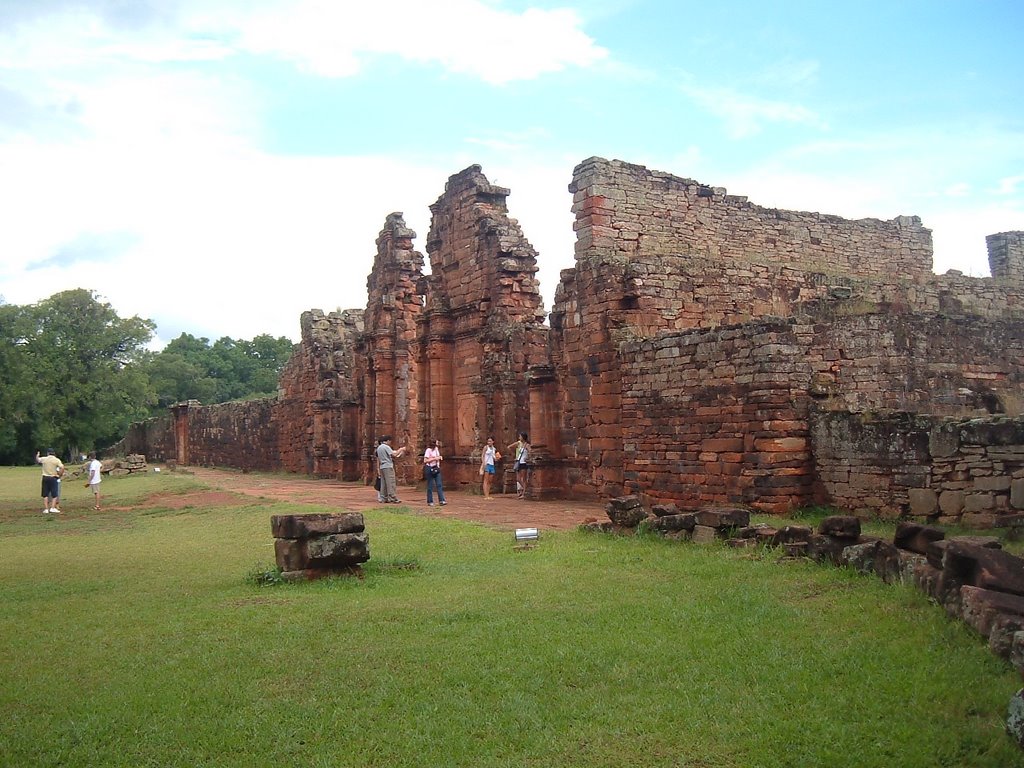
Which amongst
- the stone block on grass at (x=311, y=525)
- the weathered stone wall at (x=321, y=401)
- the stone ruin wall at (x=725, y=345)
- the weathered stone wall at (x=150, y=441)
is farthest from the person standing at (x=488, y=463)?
the weathered stone wall at (x=150, y=441)

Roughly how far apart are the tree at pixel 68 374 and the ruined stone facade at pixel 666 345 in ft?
96.2

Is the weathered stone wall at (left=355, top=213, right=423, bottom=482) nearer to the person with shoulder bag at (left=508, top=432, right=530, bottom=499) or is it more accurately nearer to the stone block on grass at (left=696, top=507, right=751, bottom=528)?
the person with shoulder bag at (left=508, top=432, right=530, bottom=499)

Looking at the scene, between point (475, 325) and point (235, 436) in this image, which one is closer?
point (475, 325)

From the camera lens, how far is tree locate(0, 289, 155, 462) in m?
54.4

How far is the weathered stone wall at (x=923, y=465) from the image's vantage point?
1039cm

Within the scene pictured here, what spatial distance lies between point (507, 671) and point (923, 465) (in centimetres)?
783

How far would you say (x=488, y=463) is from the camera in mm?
21125

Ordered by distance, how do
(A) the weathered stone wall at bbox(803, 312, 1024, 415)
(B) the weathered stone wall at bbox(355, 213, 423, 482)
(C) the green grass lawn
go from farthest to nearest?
(B) the weathered stone wall at bbox(355, 213, 423, 482) < (A) the weathered stone wall at bbox(803, 312, 1024, 415) < (C) the green grass lawn

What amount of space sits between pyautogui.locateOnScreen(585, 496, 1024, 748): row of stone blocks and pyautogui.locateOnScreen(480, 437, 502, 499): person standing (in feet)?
29.1

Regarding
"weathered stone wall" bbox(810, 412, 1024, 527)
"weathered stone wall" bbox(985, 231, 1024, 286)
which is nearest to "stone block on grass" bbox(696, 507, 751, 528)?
"weathered stone wall" bbox(810, 412, 1024, 527)

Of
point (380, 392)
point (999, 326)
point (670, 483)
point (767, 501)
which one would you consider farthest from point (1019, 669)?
point (380, 392)

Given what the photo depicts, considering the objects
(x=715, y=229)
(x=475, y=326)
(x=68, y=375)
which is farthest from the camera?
(x=68, y=375)

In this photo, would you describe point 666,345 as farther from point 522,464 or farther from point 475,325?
point 475,325

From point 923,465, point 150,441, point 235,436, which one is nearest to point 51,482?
point 923,465
